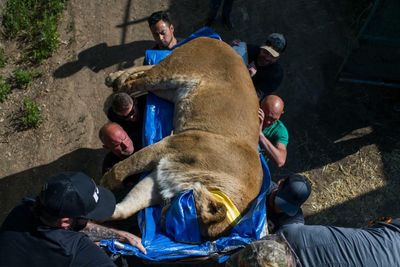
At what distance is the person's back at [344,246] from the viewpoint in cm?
356

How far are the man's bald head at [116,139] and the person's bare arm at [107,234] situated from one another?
0.93 meters

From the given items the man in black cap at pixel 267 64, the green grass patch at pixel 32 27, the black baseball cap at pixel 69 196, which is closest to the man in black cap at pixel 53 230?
the black baseball cap at pixel 69 196

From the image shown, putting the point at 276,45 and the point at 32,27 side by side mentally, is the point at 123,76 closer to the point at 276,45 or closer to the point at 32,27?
the point at 276,45

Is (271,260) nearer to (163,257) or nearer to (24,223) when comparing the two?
(163,257)

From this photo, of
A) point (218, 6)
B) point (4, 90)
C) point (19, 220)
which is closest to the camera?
point (19, 220)

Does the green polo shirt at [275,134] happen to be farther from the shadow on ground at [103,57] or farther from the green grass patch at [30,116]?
the green grass patch at [30,116]

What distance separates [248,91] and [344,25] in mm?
3389

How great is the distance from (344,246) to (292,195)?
0.77m

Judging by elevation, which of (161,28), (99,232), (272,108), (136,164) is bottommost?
(99,232)

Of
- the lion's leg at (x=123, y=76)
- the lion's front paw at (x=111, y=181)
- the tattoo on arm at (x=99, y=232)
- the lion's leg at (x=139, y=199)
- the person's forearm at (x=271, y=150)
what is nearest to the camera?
the tattoo on arm at (x=99, y=232)

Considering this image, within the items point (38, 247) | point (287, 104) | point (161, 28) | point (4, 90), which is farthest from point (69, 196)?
point (287, 104)

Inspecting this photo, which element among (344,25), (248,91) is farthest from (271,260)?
(344,25)

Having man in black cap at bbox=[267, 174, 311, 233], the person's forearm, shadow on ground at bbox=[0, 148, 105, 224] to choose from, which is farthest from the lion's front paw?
the person's forearm

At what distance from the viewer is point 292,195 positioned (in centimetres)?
425
